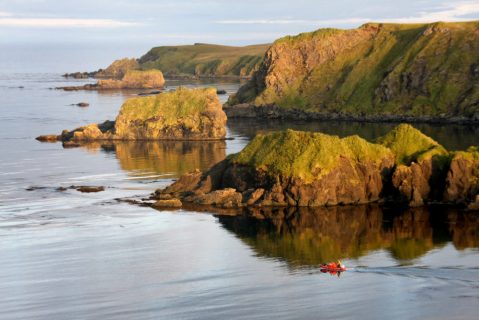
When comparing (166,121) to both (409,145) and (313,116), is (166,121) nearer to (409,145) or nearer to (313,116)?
(313,116)

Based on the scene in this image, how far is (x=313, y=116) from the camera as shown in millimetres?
161875

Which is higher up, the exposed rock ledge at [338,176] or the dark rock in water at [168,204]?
the exposed rock ledge at [338,176]

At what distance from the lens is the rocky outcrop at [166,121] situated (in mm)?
132875

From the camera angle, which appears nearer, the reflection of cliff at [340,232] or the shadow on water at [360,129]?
the reflection of cliff at [340,232]

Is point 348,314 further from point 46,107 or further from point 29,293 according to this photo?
point 46,107

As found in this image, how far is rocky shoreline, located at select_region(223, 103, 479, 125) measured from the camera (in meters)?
146

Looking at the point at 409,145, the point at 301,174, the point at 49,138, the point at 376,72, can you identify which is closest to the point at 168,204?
the point at 301,174

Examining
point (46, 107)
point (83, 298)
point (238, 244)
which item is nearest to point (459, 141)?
point (238, 244)

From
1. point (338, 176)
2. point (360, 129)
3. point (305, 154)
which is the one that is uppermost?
point (305, 154)

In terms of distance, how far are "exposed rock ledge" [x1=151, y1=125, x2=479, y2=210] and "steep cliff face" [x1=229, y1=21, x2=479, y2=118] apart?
7170cm

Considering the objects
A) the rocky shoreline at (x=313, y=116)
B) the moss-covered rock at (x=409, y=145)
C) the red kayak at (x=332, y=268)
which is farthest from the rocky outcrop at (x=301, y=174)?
the rocky shoreline at (x=313, y=116)

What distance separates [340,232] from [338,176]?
915 cm

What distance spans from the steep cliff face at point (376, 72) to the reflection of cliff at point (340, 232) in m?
78.1

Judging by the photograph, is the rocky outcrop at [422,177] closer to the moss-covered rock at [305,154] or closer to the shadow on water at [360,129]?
the moss-covered rock at [305,154]
